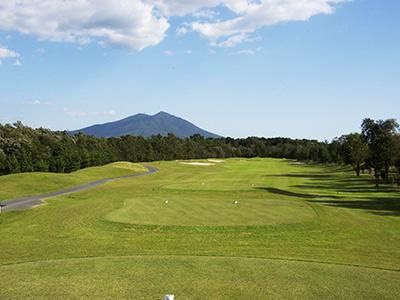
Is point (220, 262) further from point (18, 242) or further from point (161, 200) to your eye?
point (161, 200)

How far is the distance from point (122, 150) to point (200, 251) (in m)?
114

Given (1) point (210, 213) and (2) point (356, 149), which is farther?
(2) point (356, 149)

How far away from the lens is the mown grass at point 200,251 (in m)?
12.0

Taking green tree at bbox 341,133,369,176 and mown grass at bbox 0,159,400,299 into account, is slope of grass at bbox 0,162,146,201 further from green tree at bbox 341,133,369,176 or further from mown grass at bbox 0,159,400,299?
green tree at bbox 341,133,369,176

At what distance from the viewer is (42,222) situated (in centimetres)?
2634

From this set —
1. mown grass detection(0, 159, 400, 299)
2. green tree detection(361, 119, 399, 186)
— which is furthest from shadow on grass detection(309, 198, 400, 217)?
green tree detection(361, 119, 399, 186)

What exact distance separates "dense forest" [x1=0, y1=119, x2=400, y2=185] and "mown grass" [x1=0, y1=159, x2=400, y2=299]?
30.3 metres

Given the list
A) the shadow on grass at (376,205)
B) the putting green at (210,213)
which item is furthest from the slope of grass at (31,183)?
the shadow on grass at (376,205)

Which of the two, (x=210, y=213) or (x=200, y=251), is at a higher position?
(x=210, y=213)

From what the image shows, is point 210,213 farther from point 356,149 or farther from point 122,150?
point 122,150

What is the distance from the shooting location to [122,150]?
424 ft

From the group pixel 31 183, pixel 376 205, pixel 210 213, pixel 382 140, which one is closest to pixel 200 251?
pixel 210 213

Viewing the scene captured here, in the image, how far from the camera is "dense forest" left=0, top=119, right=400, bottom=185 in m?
61.9

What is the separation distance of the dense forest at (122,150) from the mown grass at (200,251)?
1194 inches
